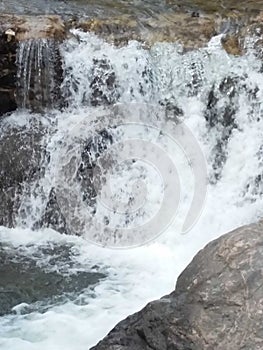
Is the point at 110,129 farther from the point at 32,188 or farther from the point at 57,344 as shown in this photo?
the point at 57,344

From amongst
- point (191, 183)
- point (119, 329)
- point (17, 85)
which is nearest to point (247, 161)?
point (191, 183)

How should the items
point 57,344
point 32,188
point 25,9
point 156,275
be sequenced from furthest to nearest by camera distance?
1. point 25,9
2. point 32,188
3. point 156,275
4. point 57,344

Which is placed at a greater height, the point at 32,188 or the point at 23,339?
the point at 32,188

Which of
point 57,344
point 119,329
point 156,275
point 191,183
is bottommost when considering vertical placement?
point 119,329

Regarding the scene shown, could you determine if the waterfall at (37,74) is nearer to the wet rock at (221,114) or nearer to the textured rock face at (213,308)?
the wet rock at (221,114)

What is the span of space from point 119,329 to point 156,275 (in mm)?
2335

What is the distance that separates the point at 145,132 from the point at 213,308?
403cm

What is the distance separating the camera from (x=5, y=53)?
21.6 ft

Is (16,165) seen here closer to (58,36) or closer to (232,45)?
(58,36)

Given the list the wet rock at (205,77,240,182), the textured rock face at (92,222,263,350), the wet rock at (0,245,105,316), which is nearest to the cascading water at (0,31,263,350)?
the wet rock at (205,77,240,182)

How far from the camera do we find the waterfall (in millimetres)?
6551

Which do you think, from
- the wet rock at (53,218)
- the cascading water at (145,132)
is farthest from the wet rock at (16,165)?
the wet rock at (53,218)

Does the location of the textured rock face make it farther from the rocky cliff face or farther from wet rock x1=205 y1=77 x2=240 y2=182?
the rocky cliff face

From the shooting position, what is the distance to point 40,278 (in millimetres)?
5309
